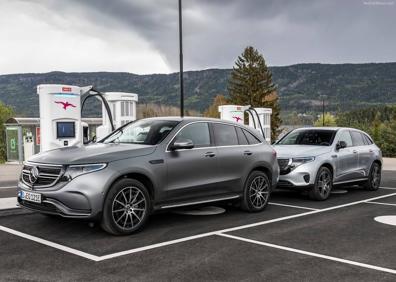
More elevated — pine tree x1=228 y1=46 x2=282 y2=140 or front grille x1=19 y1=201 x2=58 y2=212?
pine tree x1=228 y1=46 x2=282 y2=140

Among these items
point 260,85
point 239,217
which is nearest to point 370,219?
point 239,217

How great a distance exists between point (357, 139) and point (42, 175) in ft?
26.5

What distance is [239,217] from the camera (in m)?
7.88

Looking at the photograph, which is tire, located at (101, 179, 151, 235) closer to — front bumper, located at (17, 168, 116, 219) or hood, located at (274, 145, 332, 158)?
front bumper, located at (17, 168, 116, 219)

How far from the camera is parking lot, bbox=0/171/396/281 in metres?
4.82

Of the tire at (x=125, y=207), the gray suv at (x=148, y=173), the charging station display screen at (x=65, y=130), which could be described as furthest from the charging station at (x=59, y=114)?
the tire at (x=125, y=207)

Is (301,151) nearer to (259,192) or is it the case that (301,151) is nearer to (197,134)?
(259,192)

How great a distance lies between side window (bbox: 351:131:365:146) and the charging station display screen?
6.82m

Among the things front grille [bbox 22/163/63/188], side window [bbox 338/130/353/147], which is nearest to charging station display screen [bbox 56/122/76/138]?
front grille [bbox 22/163/63/188]

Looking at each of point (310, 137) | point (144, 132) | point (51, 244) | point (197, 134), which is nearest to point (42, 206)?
point (51, 244)

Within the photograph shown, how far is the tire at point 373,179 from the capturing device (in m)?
11.8

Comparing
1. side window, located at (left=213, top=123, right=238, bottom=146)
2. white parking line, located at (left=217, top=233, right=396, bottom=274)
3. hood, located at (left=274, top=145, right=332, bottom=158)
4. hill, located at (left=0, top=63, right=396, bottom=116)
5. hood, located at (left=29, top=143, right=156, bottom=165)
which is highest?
hill, located at (left=0, top=63, right=396, bottom=116)

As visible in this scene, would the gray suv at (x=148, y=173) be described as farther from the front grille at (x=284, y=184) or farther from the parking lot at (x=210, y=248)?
the front grille at (x=284, y=184)

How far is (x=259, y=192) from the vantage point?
8.45m
